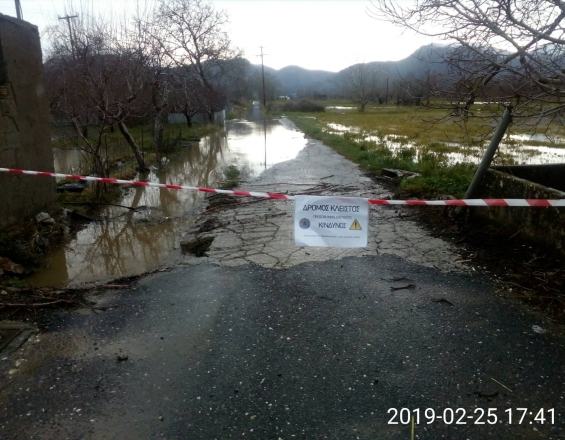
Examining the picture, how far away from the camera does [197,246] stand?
6492mm

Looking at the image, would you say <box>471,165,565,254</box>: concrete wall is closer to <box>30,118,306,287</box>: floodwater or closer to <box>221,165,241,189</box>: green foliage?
<box>30,118,306,287</box>: floodwater

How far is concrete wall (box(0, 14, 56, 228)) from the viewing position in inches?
252

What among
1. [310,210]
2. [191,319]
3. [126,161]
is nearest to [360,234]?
[310,210]

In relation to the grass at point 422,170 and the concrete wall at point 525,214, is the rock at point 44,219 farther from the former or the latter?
the concrete wall at point 525,214

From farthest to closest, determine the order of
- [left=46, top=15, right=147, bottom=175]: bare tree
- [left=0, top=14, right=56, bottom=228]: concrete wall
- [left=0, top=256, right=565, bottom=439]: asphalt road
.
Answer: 1. [left=46, top=15, right=147, bottom=175]: bare tree
2. [left=0, top=14, right=56, bottom=228]: concrete wall
3. [left=0, top=256, right=565, bottom=439]: asphalt road

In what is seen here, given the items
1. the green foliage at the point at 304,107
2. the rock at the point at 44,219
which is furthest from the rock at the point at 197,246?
the green foliage at the point at 304,107

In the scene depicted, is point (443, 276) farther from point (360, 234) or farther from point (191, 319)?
point (191, 319)

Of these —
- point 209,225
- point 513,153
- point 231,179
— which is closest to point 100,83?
point 231,179

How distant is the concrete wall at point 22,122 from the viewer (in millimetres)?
6402

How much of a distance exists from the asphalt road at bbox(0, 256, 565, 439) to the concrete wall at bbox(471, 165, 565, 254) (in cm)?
114

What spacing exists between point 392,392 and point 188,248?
13.8ft

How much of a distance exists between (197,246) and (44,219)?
284 centimetres

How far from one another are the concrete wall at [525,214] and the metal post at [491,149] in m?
0.17

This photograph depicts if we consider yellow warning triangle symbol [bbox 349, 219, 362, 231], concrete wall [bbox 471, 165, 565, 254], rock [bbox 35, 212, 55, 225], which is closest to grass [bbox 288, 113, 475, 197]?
concrete wall [bbox 471, 165, 565, 254]
